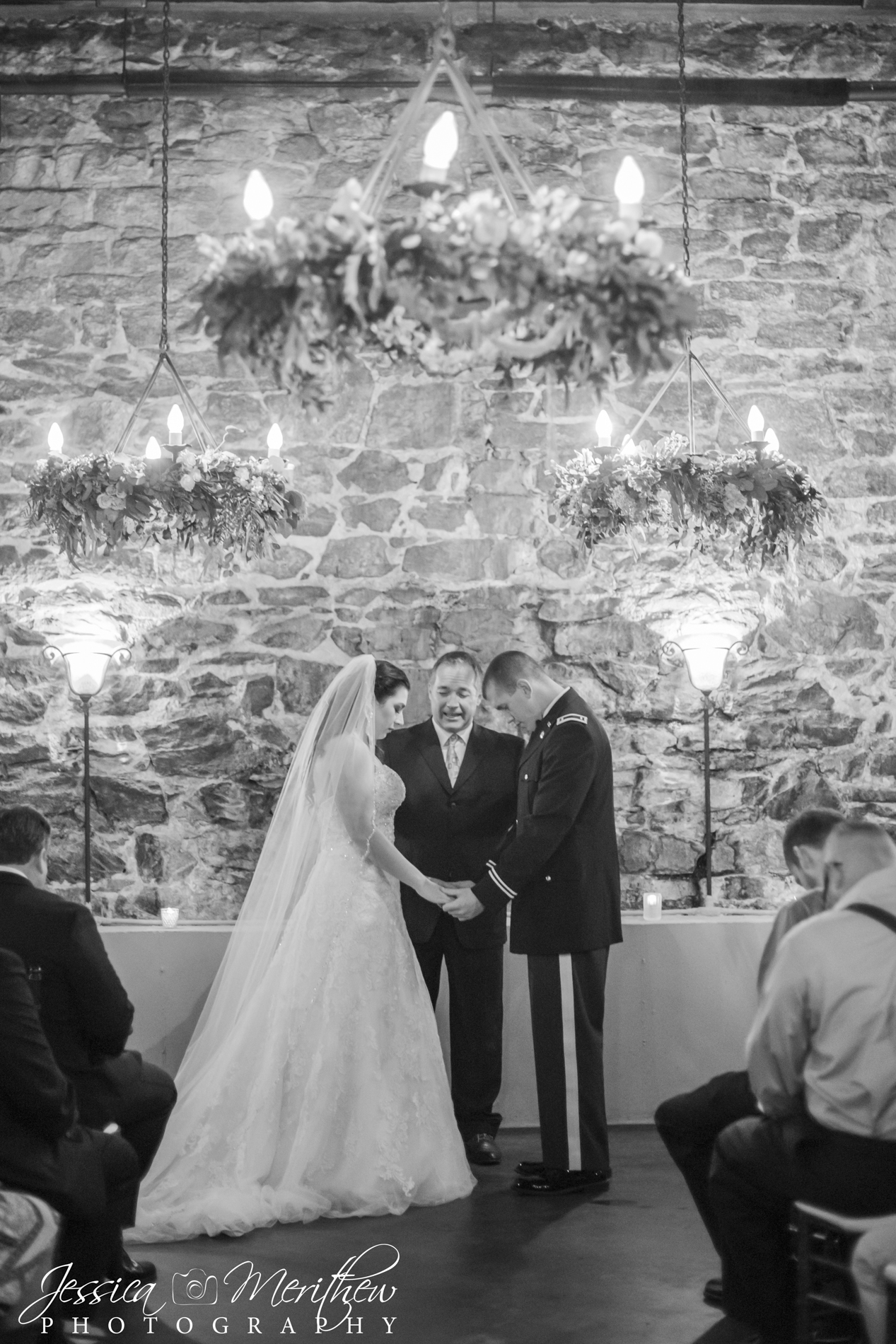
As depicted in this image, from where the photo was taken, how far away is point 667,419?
20.4 feet

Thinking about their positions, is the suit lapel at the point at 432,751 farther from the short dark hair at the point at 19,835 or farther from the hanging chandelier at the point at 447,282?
the hanging chandelier at the point at 447,282

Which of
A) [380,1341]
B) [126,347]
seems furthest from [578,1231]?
[126,347]

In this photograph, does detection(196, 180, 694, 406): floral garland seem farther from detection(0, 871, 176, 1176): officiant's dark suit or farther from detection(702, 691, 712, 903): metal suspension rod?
detection(702, 691, 712, 903): metal suspension rod

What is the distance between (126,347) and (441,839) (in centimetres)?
275

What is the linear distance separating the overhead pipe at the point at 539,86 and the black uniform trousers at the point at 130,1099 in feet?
14.8

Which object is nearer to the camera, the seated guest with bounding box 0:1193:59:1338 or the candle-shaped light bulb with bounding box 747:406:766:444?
the seated guest with bounding box 0:1193:59:1338

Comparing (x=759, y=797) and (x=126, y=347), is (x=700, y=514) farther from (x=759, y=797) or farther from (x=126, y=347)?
(x=126, y=347)

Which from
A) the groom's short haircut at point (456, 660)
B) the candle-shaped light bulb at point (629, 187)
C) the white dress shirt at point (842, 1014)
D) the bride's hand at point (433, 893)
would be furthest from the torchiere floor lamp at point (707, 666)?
the candle-shaped light bulb at point (629, 187)

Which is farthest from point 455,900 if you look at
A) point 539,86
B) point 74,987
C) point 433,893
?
point 539,86

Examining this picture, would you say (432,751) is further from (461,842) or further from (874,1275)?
(874,1275)

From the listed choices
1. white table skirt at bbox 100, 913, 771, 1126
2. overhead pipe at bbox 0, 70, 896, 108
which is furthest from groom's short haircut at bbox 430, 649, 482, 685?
overhead pipe at bbox 0, 70, 896, 108

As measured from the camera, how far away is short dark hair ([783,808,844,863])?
11.2 feet

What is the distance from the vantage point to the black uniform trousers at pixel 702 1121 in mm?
3455

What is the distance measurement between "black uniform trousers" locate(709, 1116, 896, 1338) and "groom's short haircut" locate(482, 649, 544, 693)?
6.26ft
